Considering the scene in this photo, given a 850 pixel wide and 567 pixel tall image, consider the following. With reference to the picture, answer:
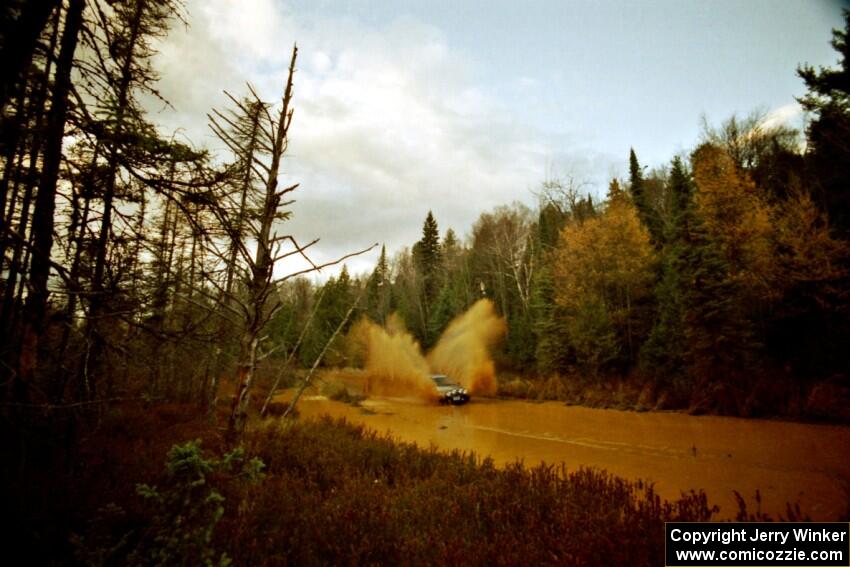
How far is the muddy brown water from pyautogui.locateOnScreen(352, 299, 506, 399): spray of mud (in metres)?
8.62

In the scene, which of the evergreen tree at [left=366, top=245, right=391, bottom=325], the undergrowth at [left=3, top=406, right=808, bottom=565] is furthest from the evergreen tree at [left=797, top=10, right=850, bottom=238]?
the evergreen tree at [left=366, top=245, right=391, bottom=325]

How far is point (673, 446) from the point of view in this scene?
38.8 ft

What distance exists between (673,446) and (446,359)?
88.6 feet

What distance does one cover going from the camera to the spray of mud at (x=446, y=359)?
98.0ft

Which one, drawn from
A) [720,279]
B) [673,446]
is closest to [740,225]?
[720,279]

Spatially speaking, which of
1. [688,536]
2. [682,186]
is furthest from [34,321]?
[682,186]

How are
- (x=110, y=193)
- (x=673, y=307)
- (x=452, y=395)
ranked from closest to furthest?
(x=110, y=193), (x=673, y=307), (x=452, y=395)

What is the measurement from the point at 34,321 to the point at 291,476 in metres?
4.42

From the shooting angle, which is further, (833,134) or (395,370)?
(395,370)

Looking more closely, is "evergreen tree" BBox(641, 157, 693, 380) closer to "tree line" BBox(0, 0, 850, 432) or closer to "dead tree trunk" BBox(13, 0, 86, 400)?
"tree line" BBox(0, 0, 850, 432)

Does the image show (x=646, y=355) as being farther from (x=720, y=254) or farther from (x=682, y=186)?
(x=682, y=186)

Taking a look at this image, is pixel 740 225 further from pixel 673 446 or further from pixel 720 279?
pixel 673 446

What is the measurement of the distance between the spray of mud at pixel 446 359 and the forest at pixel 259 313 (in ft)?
8.20

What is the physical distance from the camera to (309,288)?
77375 mm
